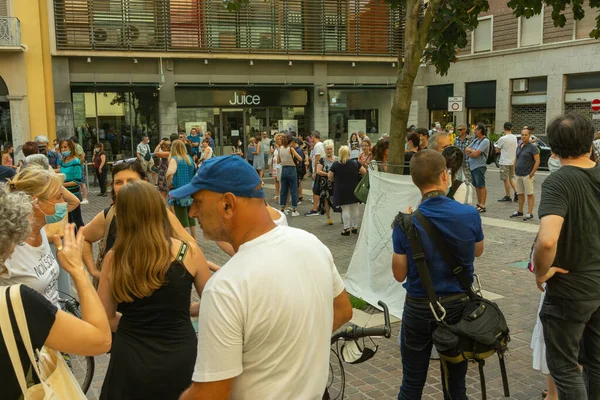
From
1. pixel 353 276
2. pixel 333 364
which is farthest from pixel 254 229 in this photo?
pixel 353 276

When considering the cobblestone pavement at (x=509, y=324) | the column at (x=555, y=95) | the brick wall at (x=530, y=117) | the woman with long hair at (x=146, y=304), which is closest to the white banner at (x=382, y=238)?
the cobblestone pavement at (x=509, y=324)

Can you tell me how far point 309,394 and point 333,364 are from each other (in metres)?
2.53

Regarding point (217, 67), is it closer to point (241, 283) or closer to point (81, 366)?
point (81, 366)

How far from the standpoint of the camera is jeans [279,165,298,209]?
1333cm

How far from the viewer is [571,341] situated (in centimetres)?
325

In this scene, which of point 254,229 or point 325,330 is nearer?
point 254,229

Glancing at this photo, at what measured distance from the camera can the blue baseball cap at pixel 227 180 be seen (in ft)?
6.39

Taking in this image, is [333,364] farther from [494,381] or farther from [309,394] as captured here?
[309,394]

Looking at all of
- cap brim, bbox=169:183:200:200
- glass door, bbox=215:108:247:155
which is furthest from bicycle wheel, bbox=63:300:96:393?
glass door, bbox=215:108:247:155

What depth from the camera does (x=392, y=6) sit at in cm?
670

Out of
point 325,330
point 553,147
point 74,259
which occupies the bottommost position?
point 325,330

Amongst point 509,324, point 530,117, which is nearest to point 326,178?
point 509,324

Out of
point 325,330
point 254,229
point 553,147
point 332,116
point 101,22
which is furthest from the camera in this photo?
point 332,116

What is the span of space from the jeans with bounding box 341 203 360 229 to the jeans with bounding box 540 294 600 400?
7642 millimetres
